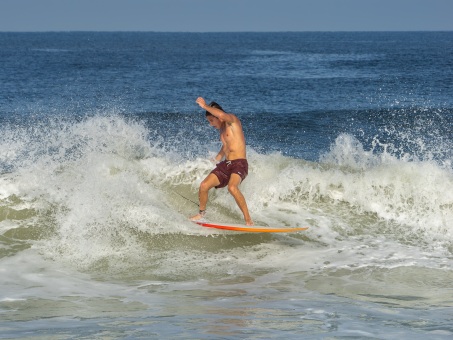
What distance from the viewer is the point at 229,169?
933 cm

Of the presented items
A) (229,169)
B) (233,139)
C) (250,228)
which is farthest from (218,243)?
(233,139)

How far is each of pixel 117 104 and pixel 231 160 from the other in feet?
53.8

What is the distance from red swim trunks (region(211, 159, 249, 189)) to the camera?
9.29 metres

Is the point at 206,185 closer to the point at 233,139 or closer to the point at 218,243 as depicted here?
the point at 233,139

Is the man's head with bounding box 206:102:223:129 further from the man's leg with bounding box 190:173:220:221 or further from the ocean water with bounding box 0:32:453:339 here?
the ocean water with bounding box 0:32:453:339

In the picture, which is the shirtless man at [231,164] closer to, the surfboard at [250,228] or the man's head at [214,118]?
the man's head at [214,118]

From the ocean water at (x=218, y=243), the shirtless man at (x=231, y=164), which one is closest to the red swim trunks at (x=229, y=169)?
the shirtless man at (x=231, y=164)

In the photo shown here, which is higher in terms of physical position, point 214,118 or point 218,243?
point 214,118

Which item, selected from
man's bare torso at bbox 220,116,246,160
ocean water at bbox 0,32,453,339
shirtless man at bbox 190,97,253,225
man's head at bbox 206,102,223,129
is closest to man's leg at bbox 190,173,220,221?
shirtless man at bbox 190,97,253,225

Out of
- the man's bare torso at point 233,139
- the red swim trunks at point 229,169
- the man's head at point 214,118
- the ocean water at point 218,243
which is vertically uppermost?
the man's head at point 214,118

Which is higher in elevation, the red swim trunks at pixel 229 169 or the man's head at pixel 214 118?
the man's head at pixel 214 118

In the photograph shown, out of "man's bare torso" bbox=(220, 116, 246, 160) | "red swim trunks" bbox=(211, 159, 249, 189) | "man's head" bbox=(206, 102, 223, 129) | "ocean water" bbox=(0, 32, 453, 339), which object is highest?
"man's head" bbox=(206, 102, 223, 129)

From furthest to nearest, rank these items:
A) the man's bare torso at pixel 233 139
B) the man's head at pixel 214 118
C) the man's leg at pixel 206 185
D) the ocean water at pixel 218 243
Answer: the man's leg at pixel 206 185 < the man's bare torso at pixel 233 139 < the man's head at pixel 214 118 < the ocean water at pixel 218 243

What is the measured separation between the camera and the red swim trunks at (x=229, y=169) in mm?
9289
